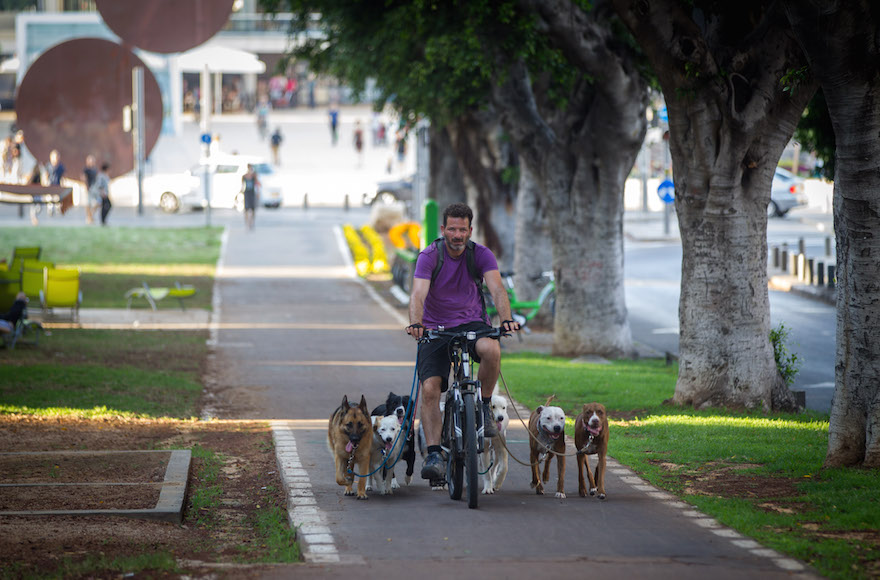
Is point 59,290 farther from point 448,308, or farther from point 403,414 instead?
point 448,308

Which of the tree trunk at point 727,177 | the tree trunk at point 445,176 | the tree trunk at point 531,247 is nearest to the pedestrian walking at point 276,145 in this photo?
the tree trunk at point 445,176

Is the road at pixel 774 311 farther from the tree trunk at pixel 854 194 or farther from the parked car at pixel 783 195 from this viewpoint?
the tree trunk at pixel 854 194

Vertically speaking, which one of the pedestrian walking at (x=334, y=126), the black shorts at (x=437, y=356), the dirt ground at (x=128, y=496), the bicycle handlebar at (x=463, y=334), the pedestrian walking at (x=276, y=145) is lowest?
the dirt ground at (x=128, y=496)

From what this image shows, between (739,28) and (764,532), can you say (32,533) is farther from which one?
(739,28)

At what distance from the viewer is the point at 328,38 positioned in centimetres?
2356

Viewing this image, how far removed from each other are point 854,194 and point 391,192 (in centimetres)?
4394

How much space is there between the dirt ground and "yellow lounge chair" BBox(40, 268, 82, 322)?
9.13 m

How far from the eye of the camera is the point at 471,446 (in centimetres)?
826

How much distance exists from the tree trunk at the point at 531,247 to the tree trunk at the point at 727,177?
10.8 m

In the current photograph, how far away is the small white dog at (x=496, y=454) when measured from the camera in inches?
352

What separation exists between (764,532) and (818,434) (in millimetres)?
4061

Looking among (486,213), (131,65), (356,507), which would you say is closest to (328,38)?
(486,213)

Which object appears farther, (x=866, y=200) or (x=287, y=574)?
(x=866, y=200)

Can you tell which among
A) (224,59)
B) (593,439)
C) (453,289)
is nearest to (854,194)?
(593,439)
